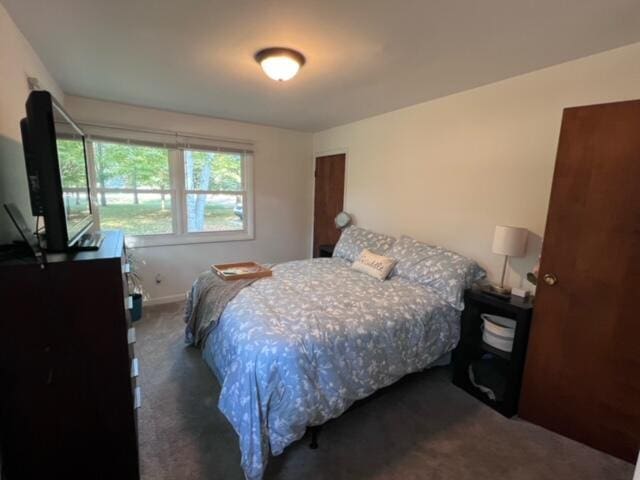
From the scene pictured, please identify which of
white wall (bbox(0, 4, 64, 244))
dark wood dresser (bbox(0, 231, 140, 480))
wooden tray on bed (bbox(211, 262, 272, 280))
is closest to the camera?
dark wood dresser (bbox(0, 231, 140, 480))

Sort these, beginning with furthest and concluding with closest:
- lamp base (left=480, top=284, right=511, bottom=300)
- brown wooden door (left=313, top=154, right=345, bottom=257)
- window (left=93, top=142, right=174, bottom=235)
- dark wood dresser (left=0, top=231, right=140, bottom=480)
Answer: brown wooden door (left=313, top=154, right=345, bottom=257)
window (left=93, top=142, right=174, bottom=235)
lamp base (left=480, top=284, right=511, bottom=300)
dark wood dresser (left=0, top=231, right=140, bottom=480)

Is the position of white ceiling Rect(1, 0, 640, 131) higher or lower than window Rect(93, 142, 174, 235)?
higher

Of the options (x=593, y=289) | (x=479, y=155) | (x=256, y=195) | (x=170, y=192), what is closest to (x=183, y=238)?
(x=170, y=192)

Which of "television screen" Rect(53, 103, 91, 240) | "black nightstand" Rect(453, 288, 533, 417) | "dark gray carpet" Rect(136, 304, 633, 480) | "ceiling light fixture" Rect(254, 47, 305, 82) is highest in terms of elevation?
"ceiling light fixture" Rect(254, 47, 305, 82)

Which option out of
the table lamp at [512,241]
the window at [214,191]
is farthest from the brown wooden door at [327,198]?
the table lamp at [512,241]

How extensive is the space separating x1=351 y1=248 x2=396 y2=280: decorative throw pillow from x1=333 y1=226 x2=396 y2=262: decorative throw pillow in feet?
0.67

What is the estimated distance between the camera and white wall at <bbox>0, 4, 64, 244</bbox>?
1.44 metres

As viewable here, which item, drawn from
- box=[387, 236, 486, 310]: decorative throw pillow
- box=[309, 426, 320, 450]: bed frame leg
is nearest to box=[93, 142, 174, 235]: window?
box=[387, 236, 486, 310]: decorative throw pillow

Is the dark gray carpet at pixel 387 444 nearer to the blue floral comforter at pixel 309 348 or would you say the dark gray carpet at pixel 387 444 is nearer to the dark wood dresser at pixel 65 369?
the blue floral comforter at pixel 309 348

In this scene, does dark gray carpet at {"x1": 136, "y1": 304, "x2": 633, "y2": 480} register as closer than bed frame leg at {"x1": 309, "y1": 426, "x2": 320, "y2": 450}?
Yes

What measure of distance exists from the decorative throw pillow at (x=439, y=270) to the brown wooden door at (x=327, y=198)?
1.61 m

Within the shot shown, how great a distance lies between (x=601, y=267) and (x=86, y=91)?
4390 mm

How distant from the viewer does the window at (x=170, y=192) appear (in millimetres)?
3383

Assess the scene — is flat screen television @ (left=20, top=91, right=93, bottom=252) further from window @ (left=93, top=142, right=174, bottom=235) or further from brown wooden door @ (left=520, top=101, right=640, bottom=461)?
brown wooden door @ (left=520, top=101, right=640, bottom=461)
